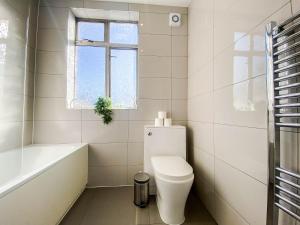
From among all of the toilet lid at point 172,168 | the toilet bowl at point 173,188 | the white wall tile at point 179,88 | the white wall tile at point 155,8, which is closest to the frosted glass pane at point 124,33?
the white wall tile at point 155,8

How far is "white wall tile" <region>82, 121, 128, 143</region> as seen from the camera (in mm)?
2125

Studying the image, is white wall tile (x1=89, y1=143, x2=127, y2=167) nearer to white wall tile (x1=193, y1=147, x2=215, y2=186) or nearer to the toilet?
the toilet

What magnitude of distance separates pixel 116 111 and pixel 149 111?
427mm

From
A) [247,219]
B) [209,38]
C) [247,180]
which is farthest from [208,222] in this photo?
[209,38]

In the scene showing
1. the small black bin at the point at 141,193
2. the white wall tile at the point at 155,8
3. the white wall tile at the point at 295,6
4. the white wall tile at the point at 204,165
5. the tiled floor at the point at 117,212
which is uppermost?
the white wall tile at the point at 155,8

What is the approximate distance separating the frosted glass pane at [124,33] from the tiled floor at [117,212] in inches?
79.1

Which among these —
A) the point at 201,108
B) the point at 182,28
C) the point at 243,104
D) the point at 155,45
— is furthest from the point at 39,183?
the point at 182,28

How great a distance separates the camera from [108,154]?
215 cm

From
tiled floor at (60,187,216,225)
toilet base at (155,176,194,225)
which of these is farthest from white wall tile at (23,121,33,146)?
toilet base at (155,176,194,225)

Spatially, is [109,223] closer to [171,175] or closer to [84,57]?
[171,175]

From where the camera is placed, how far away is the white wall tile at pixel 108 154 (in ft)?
7.00

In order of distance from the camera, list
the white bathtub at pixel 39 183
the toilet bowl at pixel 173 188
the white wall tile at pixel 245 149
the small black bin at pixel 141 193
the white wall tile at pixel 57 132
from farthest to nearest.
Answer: the white wall tile at pixel 57 132, the small black bin at pixel 141 193, the toilet bowl at pixel 173 188, the white wall tile at pixel 245 149, the white bathtub at pixel 39 183

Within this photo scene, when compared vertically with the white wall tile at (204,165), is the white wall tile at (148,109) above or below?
above

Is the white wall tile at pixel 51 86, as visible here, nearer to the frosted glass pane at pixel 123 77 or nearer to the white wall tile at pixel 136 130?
the frosted glass pane at pixel 123 77
